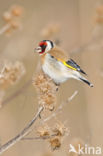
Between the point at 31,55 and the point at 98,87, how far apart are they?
0.78 m

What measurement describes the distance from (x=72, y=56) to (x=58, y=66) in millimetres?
1189

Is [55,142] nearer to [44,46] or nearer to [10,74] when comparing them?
[10,74]

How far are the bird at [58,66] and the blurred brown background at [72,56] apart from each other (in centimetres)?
33

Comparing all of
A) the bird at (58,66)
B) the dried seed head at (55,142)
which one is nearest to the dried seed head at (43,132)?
the dried seed head at (55,142)

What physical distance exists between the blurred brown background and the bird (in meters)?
0.33

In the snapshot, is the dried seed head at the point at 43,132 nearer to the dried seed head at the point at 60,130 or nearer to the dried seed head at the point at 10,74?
the dried seed head at the point at 60,130

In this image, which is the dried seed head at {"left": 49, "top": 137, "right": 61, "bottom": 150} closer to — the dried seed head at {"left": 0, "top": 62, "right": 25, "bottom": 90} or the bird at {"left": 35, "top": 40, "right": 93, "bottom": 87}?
the dried seed head at {"left": 0, "top": 62, "right": 25, "bottom": 90}

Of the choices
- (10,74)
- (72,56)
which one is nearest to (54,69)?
(10,74)

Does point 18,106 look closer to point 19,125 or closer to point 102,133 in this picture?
point 19,125

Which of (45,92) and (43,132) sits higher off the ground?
(45,92)

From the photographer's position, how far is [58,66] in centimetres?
255

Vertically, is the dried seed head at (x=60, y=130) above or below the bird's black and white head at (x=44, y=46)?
below

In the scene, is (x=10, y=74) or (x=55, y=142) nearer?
(x=55, y=142)

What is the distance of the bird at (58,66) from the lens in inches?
97.6
